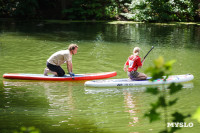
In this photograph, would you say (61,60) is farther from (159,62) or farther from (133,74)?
(159,62)

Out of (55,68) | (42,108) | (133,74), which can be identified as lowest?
(42,108)

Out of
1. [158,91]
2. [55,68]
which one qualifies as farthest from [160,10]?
[158,91]

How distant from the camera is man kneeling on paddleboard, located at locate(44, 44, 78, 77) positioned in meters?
7.55

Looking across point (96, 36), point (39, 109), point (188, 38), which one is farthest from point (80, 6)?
point (39, 109)

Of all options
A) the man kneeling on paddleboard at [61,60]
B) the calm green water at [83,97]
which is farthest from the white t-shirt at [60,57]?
the calm green water at [83,97]

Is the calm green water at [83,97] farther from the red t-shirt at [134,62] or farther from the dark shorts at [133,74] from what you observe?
the red t-shirt at [134,62]

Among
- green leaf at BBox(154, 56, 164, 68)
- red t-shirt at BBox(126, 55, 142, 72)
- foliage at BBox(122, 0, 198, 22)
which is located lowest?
red t-shirt at BBox(126, 55, 142, 72)

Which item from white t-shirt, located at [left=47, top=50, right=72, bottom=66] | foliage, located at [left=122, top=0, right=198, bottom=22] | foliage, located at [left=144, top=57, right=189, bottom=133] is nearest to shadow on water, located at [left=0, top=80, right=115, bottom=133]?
white t-shirt, located at [left=47, top=50, right=72, bottom=66]

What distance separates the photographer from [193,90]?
7.17m

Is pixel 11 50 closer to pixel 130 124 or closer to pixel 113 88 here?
pixel 113 88

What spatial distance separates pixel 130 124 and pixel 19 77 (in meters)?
4.31

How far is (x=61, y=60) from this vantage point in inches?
307

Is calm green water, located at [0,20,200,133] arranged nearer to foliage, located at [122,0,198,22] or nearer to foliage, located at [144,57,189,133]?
foliage, located at [144,57,189,133]

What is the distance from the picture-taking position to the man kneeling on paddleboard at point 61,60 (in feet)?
24.8
